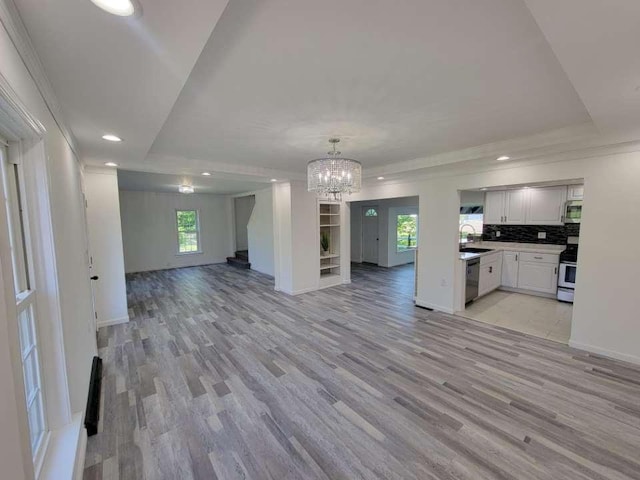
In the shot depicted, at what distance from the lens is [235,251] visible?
948cm

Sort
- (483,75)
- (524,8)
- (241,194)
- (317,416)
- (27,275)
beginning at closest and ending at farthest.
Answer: (524,8) < (27,275) < (483,75) < (317,416) < (241,194)

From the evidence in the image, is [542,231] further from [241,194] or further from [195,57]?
[241,194]

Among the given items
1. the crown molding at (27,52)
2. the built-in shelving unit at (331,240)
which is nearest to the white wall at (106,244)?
the crown molding at (27,52)

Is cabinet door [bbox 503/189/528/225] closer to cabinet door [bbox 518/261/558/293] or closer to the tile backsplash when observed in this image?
the tile backsplash

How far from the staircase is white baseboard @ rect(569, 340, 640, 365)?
7.35 meters

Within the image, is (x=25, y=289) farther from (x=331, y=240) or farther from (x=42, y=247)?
(x=331, y=240)

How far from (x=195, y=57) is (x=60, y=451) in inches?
89.6

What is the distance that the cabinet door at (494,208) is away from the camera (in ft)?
19.1

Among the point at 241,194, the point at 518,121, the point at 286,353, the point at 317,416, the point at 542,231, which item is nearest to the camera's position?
the point at 317,416

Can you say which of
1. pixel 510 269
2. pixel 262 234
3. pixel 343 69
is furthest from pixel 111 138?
pixel 510 269

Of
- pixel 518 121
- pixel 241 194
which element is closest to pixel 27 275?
pixel 518 121

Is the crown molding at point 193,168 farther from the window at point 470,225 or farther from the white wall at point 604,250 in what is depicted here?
the window at point 470,225

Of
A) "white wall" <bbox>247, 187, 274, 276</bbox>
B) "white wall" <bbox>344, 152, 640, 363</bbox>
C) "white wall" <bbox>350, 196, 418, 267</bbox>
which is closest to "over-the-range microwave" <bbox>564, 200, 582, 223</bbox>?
"white wall" <bbox>344, 152, 640, 363</bbox>

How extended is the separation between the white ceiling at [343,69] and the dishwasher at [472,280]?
7.15 ft
